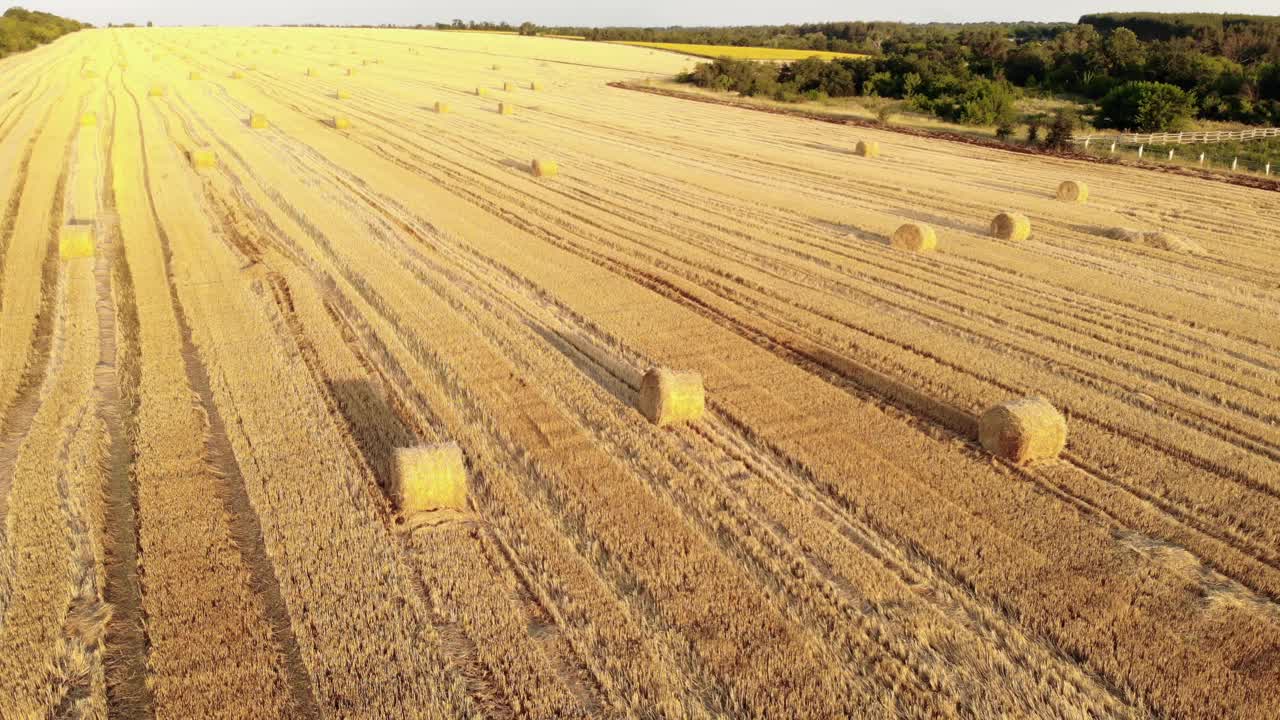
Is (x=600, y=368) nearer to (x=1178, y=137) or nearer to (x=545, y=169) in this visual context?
(x=545, y=169)

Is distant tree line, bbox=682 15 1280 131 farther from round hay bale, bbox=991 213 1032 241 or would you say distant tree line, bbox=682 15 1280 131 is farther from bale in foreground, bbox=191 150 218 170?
bale in foreground, bbox=191 150 218 170

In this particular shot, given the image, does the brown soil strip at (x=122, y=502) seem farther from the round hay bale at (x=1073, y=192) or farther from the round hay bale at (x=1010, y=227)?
the round hay bale at (x=1073, y=192)

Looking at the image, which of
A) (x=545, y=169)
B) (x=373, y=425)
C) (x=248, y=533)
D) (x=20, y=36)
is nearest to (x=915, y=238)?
(x=545, y=169)

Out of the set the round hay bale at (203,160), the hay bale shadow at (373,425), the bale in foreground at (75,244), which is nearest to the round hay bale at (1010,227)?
the hay bale shadow at (373,425)

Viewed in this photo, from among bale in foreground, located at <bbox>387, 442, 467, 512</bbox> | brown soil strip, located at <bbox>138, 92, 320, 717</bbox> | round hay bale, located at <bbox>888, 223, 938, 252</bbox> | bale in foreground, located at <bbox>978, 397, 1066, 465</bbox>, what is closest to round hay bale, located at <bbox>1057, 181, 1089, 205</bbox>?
round hay bale, located at <bbox>888, 223, 938, 252</bbox>

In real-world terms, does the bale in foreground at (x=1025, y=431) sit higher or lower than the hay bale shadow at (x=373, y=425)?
higher

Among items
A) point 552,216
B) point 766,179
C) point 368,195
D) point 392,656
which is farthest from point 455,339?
point 766,179
